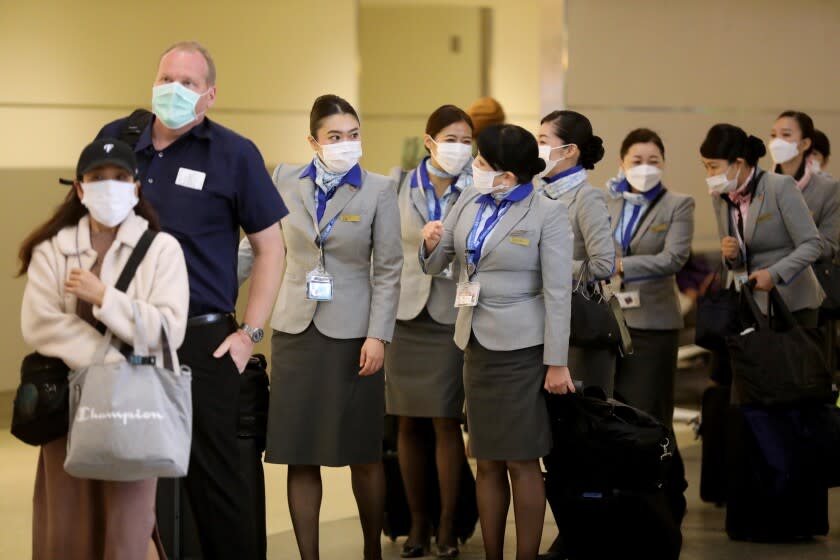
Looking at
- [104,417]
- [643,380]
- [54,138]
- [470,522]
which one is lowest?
[470,522]

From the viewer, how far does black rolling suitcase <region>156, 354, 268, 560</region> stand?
4.48m

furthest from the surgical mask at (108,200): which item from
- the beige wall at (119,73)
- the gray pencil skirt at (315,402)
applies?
the beige wall at (119,73)

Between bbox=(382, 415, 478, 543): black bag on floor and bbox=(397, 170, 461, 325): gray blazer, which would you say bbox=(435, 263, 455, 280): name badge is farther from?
bbox=(382, 415, 478, 543): black bag on floor

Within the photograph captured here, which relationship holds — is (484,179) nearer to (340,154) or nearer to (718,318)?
(340,154)

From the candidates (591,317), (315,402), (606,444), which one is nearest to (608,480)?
(606,444)

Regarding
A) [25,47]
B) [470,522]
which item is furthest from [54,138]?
[470,522]

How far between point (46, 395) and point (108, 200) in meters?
0.50

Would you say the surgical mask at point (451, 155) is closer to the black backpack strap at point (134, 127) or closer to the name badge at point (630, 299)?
the name badge at point (630, 299)

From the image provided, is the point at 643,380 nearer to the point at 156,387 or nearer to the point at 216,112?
the point at 156,387

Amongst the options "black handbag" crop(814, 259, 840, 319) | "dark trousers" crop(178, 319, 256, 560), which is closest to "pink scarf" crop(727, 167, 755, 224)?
"black handbag" crop(814, 259, 840, 319)

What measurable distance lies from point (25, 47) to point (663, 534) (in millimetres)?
4932

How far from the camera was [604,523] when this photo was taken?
4.66 metres

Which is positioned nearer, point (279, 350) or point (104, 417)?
point (104, 417)

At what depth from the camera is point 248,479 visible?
14.6 feet
